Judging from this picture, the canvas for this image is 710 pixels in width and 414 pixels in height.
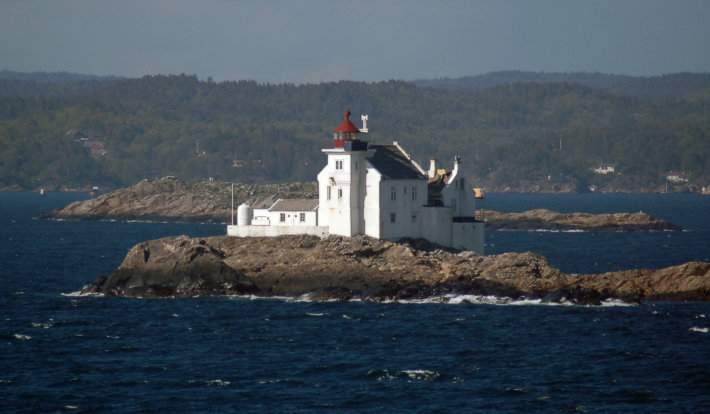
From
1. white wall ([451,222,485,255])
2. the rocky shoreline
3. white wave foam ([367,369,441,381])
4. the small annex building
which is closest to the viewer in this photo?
white wave foam ([367,369,441,381])

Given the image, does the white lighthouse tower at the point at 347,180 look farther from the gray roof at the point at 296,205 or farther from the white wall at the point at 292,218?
the gray roof at the point at 296,205

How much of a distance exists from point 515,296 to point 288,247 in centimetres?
1357

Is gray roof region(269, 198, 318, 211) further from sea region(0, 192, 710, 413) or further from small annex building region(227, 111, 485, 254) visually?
sea region(0, 192, 710, 413)

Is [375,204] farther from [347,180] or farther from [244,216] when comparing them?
[244,216]

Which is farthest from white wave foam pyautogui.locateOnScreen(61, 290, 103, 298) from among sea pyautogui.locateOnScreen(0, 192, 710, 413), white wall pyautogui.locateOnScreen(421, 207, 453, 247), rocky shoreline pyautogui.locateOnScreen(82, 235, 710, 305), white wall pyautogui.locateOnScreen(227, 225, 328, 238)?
white wall pyautogui.locateOnScreen(421, 207, 453, 247)

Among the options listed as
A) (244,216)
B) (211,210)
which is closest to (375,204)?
(244,216)

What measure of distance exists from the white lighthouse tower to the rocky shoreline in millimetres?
1273

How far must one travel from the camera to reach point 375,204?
61.2m

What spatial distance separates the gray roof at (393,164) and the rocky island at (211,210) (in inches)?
2171

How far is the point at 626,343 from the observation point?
45375 mm

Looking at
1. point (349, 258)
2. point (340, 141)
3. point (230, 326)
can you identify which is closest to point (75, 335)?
point (230, 326)

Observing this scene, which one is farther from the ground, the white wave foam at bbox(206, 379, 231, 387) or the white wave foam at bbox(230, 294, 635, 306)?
the white wave foam at bbox(230, 294, 635, 306)

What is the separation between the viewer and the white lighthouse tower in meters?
61.1

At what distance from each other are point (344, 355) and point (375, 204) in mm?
18179
